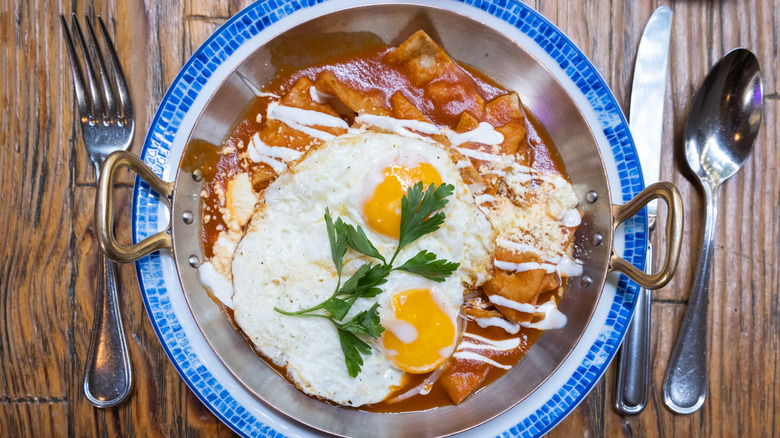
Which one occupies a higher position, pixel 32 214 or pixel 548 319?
pixel 32 214

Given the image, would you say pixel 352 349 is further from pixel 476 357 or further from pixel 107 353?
pixel 107 353

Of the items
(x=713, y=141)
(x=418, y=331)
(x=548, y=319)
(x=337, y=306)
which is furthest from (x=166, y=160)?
(x=713, y=141)

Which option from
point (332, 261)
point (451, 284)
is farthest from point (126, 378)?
point (451, 284)

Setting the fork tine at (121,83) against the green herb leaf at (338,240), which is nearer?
the green herb leaf at (338,240)

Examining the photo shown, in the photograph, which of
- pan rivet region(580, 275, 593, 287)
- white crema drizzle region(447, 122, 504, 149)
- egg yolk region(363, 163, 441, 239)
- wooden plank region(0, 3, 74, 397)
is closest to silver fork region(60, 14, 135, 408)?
wooden plank region(0, 3, 74, 397)

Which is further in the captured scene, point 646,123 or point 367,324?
point 646,123

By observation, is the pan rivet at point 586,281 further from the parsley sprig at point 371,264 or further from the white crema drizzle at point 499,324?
the parsley sprig at point 371,264

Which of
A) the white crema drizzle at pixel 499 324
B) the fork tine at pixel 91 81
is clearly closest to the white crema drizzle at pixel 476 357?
the white crema drizzle at pixel 499 324
